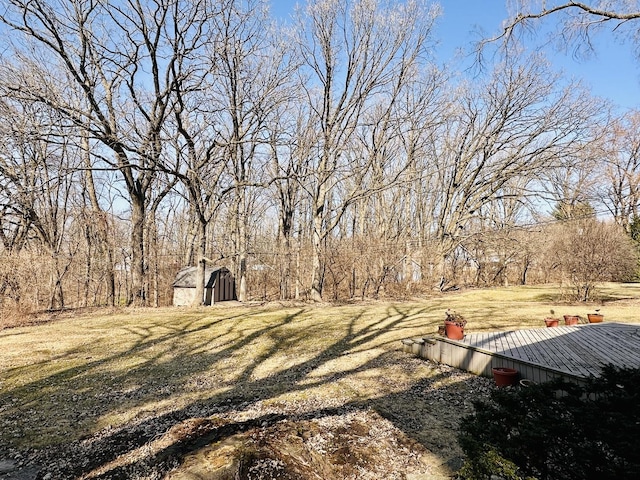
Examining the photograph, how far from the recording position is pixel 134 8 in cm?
964

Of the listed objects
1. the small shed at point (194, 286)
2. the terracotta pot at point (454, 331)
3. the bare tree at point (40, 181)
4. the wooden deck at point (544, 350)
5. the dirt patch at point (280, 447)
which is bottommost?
the dirt patch at point (280, 447)

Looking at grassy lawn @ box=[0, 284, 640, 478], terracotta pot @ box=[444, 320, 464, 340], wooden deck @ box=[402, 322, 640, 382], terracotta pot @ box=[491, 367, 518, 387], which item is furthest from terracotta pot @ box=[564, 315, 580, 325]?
terracotta pot @ box=[491, 367, 518, 387]

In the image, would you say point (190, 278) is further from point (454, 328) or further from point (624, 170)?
point (624, 170)

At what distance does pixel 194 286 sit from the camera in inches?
623

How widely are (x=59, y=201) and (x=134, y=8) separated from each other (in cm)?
1156

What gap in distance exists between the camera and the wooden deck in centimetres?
433

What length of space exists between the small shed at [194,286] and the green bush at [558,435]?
14.6m

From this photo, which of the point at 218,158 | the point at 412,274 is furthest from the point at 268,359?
the point at 412,274

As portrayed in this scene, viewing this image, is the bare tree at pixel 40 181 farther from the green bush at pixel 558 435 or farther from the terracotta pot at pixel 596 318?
the terracotta pot at pixel 596 318

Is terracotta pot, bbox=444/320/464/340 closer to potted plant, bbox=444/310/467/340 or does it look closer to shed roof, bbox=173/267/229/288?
potted plant, bbox=444/310/467/340

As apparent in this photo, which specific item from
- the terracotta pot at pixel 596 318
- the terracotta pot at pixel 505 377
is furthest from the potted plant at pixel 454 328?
the terracotta pot at pixel 596 318

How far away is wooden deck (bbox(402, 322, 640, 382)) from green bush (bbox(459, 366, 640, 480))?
2.16 metres

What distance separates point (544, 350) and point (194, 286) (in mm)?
14088

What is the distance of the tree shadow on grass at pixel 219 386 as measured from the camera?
10.2ft
